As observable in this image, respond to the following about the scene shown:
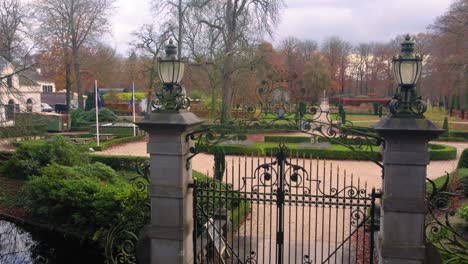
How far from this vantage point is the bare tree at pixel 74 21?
3378 cm

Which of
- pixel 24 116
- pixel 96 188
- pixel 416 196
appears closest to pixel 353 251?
pixel 416 196

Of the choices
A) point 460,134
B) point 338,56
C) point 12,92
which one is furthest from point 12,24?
point 338,56

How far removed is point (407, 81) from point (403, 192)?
1295 millimetres

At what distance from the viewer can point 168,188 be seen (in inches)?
218

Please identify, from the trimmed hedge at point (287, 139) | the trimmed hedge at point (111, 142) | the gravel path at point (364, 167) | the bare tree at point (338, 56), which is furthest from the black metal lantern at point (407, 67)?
the bare tree at point (338, 56)

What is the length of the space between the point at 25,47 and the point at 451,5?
27555mm

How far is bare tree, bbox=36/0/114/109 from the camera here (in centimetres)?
3378

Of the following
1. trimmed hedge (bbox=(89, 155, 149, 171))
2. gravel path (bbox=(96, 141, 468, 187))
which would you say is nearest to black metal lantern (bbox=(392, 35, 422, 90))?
gravel path (bbox=(96, 141, 468, 187))

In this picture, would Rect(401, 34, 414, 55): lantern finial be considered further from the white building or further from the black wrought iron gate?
the white building

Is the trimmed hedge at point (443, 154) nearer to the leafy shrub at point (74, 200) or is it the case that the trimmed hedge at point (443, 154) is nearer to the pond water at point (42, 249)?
the leafy shrub at point (74, 200)

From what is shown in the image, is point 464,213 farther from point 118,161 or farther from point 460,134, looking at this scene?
point 460,134

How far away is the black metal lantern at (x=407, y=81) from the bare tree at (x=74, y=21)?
33704mm

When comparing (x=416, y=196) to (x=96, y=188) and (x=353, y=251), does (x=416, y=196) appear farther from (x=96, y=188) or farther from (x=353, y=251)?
(x=96, y=188)

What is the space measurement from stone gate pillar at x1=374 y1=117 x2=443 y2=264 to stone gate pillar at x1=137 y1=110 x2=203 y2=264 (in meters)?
2.47
